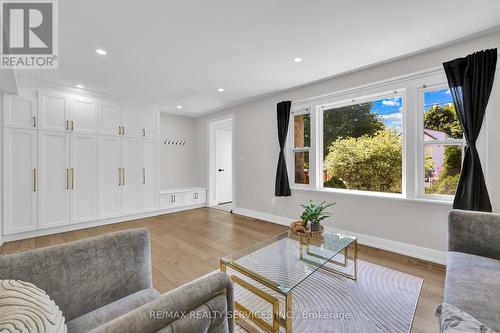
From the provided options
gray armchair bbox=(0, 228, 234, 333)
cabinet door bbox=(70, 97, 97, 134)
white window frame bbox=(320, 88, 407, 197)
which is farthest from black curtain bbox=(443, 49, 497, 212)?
cabinet door bbox=(70, 97, 97, 134)

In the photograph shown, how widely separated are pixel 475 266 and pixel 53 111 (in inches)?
212

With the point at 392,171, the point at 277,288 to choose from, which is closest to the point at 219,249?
the point at 277,288

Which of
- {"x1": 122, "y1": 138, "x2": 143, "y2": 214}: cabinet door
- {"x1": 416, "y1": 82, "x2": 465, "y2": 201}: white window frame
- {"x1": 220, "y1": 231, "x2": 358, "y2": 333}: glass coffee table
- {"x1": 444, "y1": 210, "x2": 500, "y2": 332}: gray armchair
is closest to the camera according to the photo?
{"x1": 444, "y1": 210, "x2": 500, "y2": 332}: gray armchair

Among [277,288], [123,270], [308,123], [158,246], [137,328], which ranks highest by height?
[308,123]

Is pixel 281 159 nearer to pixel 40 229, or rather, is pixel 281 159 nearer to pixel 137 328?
pixel 137 328

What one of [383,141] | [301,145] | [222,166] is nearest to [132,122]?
[222,166]

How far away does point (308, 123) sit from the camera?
3.79 meters

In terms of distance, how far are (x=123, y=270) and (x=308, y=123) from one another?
11.0 feet

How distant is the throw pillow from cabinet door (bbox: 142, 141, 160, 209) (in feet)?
13.3

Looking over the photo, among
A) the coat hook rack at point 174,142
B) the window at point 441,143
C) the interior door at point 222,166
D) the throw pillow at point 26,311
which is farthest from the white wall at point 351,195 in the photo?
the throw pillow at point 26,311

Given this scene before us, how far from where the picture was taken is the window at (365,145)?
300 centimetres

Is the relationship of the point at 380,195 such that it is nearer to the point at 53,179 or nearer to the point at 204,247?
the point at 204,247

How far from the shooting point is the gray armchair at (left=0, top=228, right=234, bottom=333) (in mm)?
691

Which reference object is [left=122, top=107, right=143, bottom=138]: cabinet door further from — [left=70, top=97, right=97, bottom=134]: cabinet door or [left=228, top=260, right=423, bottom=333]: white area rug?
[left=228, top=260, right=423, bottom=333]: white area rug
